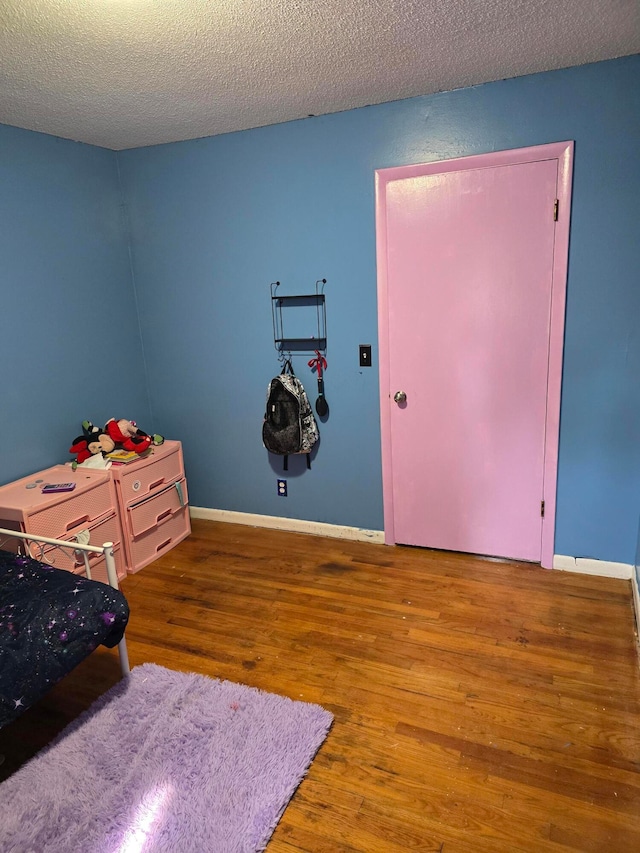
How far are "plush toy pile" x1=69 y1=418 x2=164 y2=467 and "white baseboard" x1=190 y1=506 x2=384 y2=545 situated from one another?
2.51ft

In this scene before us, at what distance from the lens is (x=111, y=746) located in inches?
76.1

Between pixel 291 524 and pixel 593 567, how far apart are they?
70.6 inches

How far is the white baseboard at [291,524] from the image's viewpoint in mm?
3424

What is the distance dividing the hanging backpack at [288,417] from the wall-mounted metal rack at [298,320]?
0.42ft

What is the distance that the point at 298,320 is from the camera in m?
3.28

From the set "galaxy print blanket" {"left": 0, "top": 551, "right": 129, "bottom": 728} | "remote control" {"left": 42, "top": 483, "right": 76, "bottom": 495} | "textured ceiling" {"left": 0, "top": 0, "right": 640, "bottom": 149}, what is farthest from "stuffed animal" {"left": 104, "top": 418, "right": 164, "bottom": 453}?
Result: "textured ceiling" {"left": 0, "top": 0, "right": 640, "bottom": 149}

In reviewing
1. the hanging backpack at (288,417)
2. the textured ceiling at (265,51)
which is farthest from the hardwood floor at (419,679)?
the textured ceiling at (265,51)

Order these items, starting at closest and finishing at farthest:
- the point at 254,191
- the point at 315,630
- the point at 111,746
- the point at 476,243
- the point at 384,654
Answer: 1. the point at 111,746
2. the point at 384,654
3. the point at 315,630
4. the point at 476,243
5. the point at 254,191

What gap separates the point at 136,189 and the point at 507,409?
105 inches

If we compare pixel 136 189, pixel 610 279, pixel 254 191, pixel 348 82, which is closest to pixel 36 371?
pixel 136 189

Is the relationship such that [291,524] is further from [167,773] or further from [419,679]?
[167,773]

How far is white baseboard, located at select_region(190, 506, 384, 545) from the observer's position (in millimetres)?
3424

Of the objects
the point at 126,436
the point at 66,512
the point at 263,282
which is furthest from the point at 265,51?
the point at 66,512

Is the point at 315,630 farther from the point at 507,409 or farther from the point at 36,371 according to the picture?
the point at 36,371
